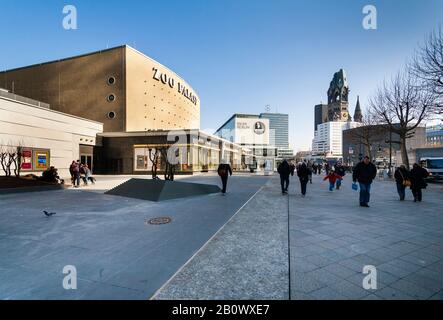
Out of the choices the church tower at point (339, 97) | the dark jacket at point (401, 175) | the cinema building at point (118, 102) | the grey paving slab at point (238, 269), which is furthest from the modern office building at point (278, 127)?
the grey paving slab at point (238, 269)

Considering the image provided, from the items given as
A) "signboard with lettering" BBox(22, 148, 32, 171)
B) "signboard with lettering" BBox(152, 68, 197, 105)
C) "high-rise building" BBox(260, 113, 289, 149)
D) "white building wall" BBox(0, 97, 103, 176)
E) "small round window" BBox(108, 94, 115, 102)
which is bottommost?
"signboard with lettering" BBox(22, 148, 32, 171)

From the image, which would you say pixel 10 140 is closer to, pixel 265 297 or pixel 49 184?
pixel 49 184

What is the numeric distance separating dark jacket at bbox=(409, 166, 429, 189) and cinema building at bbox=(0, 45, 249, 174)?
2301cm

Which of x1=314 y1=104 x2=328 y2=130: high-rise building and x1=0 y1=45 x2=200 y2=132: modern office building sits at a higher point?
x1=314 y1=104 x2=328 y2=130: high-rise building

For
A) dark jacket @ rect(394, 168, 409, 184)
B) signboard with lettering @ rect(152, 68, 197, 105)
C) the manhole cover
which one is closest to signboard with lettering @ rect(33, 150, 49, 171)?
the manhole cover

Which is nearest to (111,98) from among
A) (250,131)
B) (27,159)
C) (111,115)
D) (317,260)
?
(111,115)

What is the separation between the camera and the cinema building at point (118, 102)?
2916 cm

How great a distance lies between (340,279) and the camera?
307 cm

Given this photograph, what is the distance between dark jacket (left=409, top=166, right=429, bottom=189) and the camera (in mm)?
9391

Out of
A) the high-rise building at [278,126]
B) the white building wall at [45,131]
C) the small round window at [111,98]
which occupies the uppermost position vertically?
the high-rise building at [278,126]

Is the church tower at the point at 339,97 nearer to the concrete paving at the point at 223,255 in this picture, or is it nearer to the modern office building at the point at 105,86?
the modern office building at the point at 105,86

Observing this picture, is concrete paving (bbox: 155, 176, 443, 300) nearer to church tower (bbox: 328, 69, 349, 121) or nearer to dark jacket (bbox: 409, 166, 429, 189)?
dark jacket (bbox: 409, 166, 429, 189)

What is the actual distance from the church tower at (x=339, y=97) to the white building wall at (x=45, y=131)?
132065 mm

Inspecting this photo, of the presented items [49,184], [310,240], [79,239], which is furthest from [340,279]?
[49,184]
